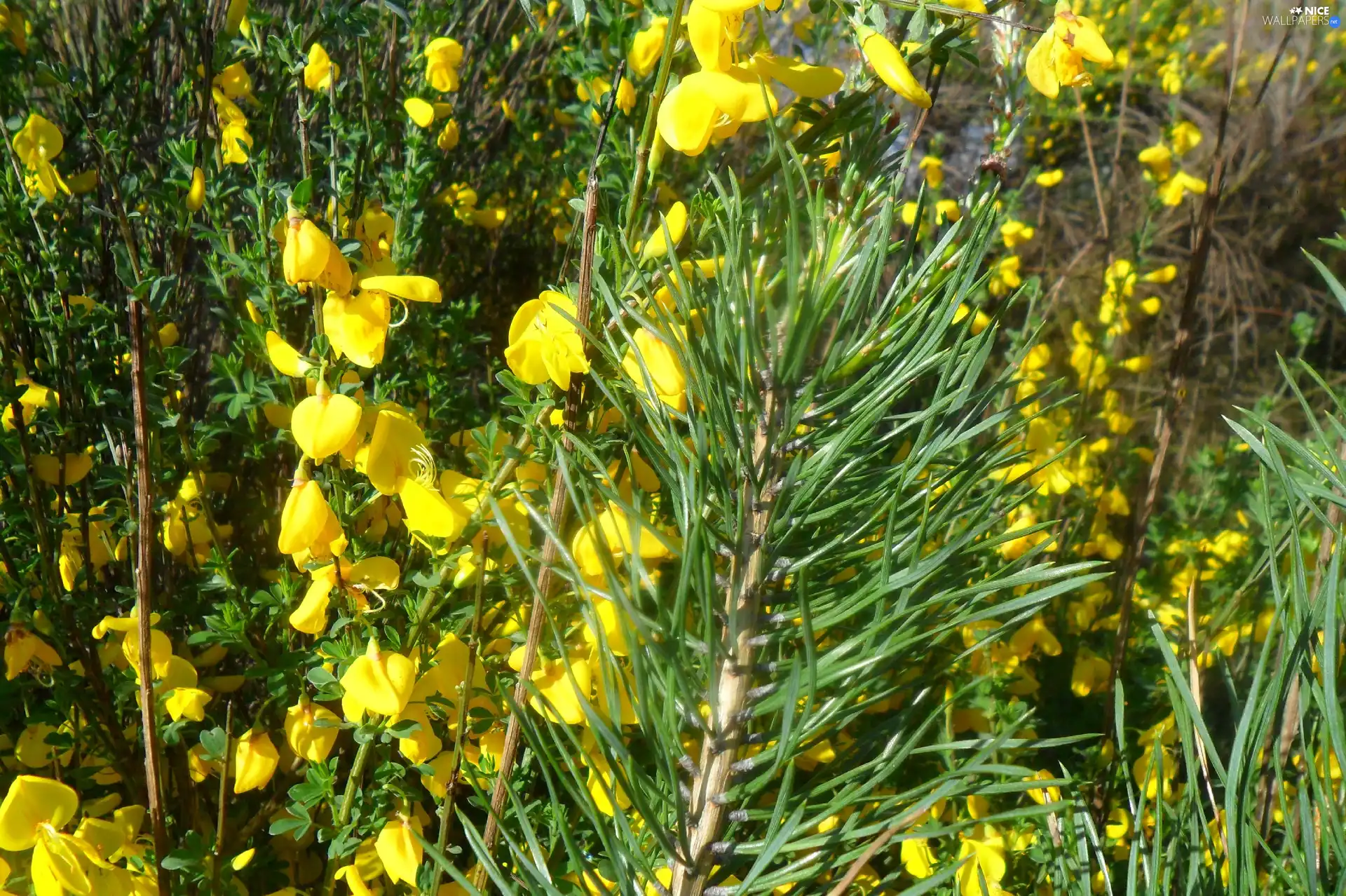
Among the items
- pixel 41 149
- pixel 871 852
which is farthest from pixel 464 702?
pixel 41 149

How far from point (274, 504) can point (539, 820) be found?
47 centimetres

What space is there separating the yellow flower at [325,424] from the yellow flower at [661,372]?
19cm

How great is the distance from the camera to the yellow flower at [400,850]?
1.96 ft

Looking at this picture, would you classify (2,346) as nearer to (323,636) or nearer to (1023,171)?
(323,636)

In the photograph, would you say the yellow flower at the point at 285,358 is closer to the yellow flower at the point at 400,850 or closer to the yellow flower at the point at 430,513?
the yellow flower at the point at 430,513

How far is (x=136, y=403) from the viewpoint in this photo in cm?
51

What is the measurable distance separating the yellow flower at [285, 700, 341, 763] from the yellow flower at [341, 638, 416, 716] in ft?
0.36

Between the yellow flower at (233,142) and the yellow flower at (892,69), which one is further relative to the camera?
the yellow flower at (233,142)

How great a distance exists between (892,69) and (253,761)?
62 cm

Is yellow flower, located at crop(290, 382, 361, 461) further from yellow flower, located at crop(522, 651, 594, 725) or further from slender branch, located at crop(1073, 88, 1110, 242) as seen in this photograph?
slender branch, located at crop(1073, 88, 1110, 242)

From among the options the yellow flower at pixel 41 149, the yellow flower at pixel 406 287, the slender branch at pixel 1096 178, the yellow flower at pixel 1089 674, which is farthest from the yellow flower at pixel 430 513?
the yellow flower at pixel 1089 674

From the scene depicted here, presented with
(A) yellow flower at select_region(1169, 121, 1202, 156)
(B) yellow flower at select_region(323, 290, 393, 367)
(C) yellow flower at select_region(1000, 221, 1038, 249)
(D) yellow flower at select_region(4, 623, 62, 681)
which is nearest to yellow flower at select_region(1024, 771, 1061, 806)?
(B) yellow flower at select_region(323, 290, 393, 367)

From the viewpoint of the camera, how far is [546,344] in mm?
505

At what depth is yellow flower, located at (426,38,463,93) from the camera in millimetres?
1041
